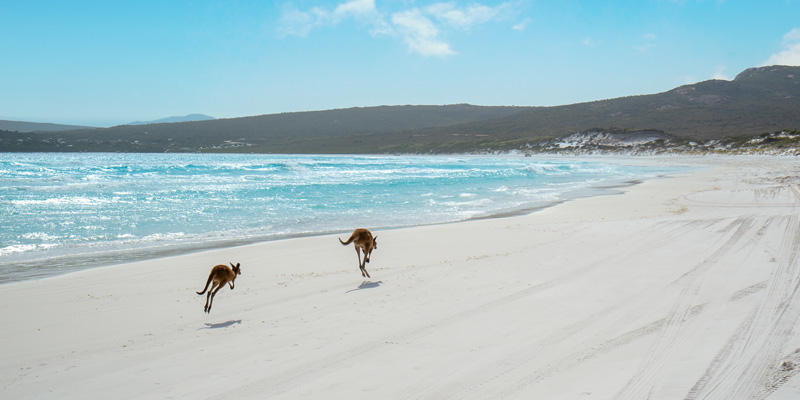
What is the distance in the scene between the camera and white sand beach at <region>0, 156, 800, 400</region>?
147 inches

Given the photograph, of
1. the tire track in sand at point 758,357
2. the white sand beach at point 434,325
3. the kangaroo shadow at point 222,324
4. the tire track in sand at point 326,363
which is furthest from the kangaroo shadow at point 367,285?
the tire track in sand at point 758,357

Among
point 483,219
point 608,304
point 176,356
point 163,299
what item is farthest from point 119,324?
point 483,219

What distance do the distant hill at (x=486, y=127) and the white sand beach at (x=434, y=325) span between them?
67.5m

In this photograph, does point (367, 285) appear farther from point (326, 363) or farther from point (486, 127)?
point (486, 127)

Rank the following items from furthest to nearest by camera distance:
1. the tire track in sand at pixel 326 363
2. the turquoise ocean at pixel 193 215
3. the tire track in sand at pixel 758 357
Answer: the turquoise ocean at pixel 193 215
the tire track in sand at pixel 326 363
the tire track in sand at pixel 758 357

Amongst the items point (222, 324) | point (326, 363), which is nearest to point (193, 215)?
point (222, 324)

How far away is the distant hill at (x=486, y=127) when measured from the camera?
91375mm

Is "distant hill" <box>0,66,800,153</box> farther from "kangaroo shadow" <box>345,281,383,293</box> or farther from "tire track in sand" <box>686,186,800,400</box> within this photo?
"kangaroo shadow" <box>345,281,383,293</box>

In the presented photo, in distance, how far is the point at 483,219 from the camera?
14445 mm

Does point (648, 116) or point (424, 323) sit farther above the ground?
point (648, 116)

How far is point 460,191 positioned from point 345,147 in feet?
314

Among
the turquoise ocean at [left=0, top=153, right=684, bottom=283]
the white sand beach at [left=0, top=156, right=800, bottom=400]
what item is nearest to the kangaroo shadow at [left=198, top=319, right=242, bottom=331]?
the white sand beach at [left=0, top=156, right=800, bottom=400]

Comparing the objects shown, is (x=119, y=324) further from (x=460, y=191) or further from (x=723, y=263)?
(x=460, y=191)

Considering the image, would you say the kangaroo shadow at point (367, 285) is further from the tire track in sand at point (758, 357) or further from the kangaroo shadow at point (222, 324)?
the tire track in sand at point (758, 357)
